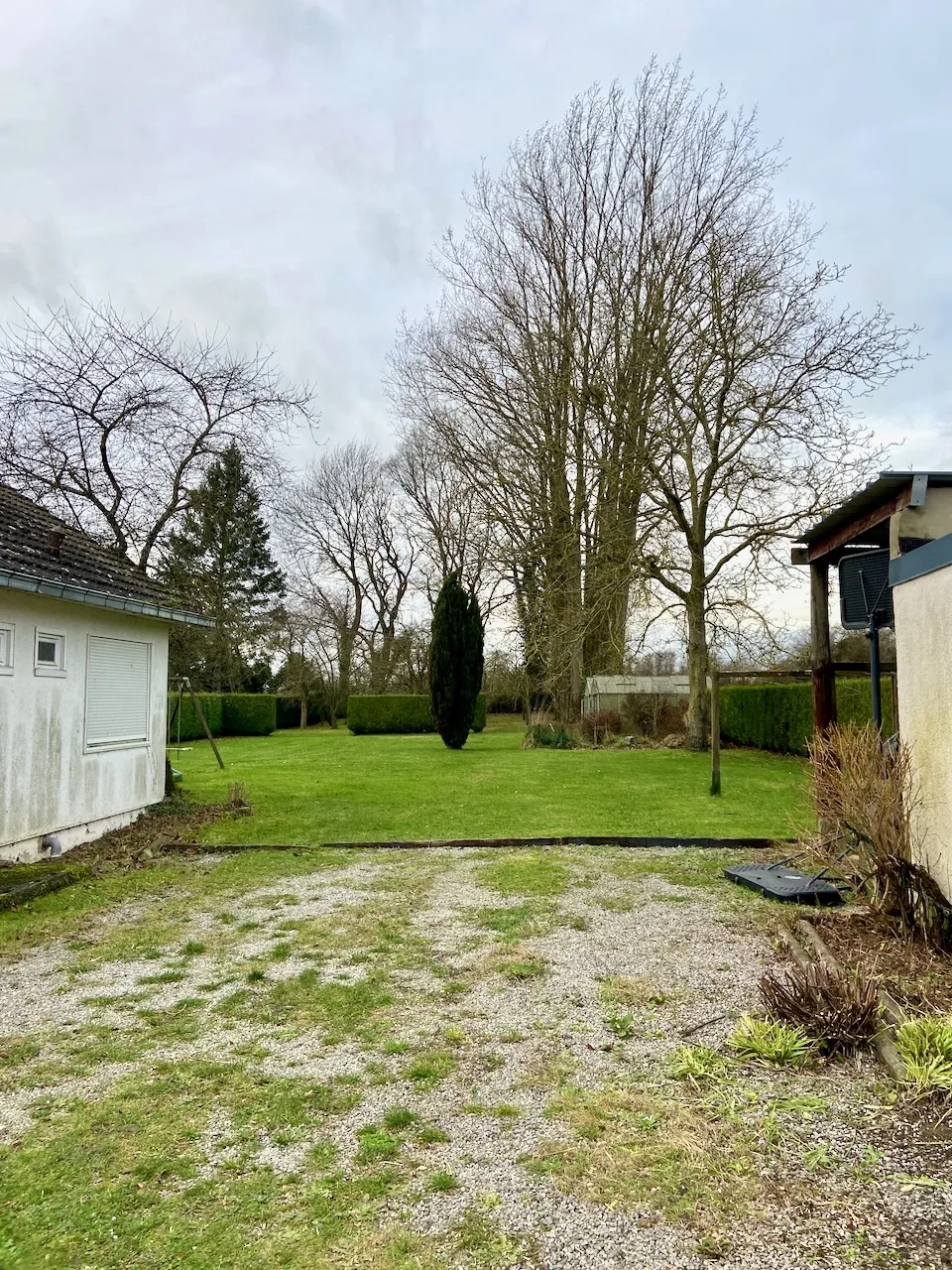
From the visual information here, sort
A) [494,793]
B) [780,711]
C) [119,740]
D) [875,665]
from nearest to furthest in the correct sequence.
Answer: [875,665], [119,740], [494,793], [780,711]

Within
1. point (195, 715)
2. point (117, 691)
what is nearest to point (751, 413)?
point (117, 691)

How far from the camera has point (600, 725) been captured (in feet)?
67.1

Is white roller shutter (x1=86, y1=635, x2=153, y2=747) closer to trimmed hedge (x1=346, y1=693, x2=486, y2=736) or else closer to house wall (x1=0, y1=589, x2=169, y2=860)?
house wall (x1=0, y1=589, x2=169, y2=860)

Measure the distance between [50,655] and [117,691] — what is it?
48.6 inches

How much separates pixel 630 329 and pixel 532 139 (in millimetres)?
6406

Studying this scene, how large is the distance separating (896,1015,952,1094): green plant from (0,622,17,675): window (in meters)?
6.80

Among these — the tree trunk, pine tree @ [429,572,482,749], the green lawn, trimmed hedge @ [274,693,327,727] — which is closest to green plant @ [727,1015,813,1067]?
the green lawn

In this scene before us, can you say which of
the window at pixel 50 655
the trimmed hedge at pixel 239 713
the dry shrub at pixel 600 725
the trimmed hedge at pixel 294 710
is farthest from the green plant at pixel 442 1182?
the trimmed hedge at pixel 294 710

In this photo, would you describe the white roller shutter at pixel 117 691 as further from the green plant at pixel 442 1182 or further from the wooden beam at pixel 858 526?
the wooden beam at pixel 858 526

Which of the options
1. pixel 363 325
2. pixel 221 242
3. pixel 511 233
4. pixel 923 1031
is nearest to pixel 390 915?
pixel 923 1031

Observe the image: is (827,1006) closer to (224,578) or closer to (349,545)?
(224,578)

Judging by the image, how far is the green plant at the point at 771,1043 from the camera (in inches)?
119

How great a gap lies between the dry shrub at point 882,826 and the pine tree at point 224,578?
28.5ft

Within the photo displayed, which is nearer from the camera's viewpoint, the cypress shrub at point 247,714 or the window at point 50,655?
the window at point 50,655
